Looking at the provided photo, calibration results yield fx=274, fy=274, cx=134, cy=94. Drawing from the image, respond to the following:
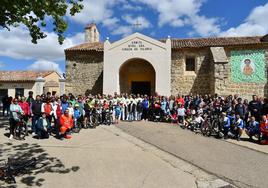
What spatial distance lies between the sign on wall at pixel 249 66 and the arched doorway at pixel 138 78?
5.77 m

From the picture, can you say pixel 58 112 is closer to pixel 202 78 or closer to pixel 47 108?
pixel 47 108

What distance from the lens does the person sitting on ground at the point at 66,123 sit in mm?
10266

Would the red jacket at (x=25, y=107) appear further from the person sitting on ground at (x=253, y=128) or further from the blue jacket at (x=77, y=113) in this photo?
the person sitting on ground at (x=253, y=128)

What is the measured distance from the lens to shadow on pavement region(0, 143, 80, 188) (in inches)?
230

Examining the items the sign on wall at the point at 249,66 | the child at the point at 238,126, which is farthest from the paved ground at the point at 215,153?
the sign on wall at the point at 249,66

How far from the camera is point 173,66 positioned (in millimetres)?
19734

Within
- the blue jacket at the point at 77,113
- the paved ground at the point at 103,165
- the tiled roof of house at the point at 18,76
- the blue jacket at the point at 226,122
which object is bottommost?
the paved ground at the point at 103,165

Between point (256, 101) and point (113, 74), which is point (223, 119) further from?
point (113, 74)

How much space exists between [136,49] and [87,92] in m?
5.30

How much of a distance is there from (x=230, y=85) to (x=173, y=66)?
413 cm

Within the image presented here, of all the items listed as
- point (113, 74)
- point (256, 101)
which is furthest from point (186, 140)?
point (113, 74)

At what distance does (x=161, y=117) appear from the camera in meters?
14.3

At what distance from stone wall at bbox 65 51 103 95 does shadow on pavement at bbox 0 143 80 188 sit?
1150cm

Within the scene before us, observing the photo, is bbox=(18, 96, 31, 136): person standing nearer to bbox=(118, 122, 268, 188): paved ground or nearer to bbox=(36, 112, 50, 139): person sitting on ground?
bbox=(36, 112, 50, 139): person sitting on ground
